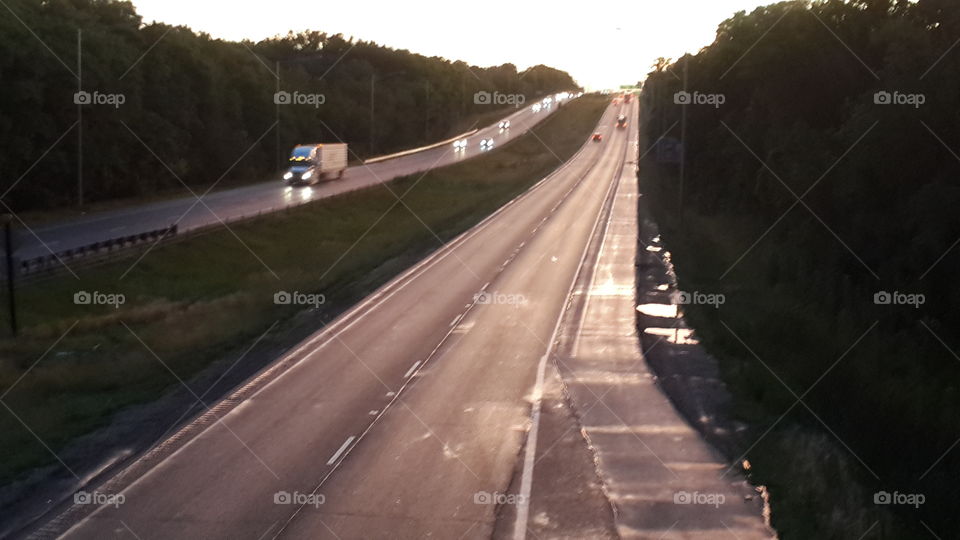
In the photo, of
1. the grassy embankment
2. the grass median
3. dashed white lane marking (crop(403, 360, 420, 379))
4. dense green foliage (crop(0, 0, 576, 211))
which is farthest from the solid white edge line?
dense green foliage (crop(0, 0, 576, 211))

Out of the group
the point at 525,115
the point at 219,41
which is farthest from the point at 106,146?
the point at 525,115

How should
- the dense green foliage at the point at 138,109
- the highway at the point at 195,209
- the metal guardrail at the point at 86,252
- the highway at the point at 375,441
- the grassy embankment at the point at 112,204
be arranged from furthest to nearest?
1. the dense green foliage at the point at 138,109
2. the grassy embankment at the point at 112,204
3. the highway at the point at 195,209
4. the metal guardrail at the point at 86,252
5. the highway at the point at 375,441

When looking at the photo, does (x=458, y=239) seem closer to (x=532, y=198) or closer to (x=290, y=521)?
(x=532, y=198)

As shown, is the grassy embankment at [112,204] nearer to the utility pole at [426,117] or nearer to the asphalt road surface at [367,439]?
the utility pole at [426,117]

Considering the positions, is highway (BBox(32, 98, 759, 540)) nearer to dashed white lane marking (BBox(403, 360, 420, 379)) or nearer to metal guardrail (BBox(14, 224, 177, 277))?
dashed white lane marking (BBox(403, 360, 420, 379))

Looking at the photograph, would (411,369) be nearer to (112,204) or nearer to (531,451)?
(531,451)

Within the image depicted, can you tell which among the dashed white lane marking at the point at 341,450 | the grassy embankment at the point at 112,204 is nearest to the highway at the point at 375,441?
the dashed white lane marking at the point at 341,450

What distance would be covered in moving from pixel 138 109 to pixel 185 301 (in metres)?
27.1

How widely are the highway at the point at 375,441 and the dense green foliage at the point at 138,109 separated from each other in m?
25.0

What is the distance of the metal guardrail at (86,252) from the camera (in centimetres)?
2992

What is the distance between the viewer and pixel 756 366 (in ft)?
59.1

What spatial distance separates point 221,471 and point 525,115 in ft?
427

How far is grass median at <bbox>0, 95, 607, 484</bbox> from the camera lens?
16125mm

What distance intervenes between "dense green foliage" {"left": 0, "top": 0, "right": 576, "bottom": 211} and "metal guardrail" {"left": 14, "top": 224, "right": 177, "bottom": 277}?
9157 mm
